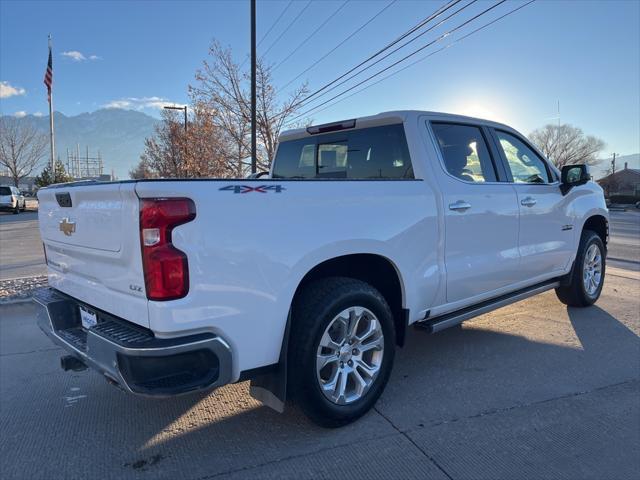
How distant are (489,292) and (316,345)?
6.57 feet

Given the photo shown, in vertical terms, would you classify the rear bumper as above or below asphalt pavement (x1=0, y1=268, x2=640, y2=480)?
above

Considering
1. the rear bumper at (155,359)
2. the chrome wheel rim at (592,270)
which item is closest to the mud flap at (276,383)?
the rear bumper at (155,359)

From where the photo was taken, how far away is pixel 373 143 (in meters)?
3.92

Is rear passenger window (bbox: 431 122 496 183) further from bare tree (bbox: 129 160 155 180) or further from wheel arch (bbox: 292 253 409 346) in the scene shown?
bare tree (bbox: 129 160 155 180)

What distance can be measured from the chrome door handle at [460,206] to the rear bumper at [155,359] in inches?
79.7

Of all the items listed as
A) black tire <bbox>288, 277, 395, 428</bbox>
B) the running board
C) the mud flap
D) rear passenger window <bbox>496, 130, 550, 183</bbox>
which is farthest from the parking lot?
rear passenger window <bbox>496, 130, 550, 183</bbox>

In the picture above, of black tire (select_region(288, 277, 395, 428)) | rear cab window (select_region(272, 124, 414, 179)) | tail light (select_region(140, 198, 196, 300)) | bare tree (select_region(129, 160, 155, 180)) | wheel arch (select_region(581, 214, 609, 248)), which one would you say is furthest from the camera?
bare tree (select_region(129, 160, 155, 180))

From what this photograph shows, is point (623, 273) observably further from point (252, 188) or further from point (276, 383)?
point (252, 188)

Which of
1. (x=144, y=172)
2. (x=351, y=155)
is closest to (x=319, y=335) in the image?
(x=351, y=155)

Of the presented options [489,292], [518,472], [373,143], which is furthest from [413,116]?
[518,472]

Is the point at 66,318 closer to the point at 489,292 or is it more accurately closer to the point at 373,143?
the point at 373,143

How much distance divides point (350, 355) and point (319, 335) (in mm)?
390

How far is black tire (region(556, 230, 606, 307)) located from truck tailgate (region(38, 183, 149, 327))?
4.83 meters

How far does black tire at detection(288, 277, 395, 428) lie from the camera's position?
9.07 ft
